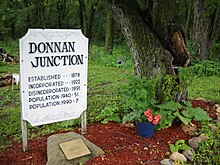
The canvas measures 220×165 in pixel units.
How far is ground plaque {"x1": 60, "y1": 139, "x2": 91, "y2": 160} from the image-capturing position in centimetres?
285

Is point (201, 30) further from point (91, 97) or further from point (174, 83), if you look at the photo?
point (174, 83)

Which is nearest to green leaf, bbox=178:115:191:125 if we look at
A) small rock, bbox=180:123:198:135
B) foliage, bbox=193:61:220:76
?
small rock, bbox=180:123:198:135

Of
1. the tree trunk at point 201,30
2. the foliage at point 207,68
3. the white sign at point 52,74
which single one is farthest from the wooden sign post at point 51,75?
the tree trunk at point 201,30

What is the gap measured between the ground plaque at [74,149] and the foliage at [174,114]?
1.19 meters

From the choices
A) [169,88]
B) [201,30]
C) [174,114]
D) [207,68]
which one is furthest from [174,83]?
[201,30]

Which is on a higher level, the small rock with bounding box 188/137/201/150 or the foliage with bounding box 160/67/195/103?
the foliage with bounding box 160/67/195/103

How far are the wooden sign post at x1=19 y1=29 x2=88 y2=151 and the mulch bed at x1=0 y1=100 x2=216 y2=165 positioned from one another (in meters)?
0.21

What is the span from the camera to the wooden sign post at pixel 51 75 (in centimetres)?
302

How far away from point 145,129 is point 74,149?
992mm

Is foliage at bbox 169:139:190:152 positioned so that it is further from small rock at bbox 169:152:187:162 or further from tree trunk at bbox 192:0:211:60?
tree trunk at bbox 192:0:211:60

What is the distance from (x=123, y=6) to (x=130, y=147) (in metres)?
1.87

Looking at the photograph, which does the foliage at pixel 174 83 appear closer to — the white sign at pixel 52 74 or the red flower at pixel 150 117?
the red flower at pixel 150 117

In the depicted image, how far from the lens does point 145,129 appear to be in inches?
135

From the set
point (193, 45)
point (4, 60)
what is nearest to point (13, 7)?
point (4, 60)
